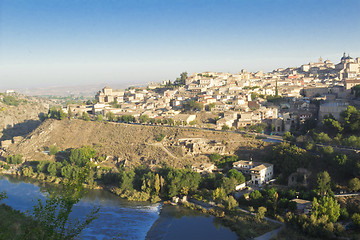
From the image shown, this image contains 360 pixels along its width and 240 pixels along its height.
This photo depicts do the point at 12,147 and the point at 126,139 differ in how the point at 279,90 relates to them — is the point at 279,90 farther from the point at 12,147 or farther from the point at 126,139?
the point at 12,147

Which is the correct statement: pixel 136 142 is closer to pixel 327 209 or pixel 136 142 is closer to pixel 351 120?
pixel 351 120

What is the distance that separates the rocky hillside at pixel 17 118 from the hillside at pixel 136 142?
607 centimetres

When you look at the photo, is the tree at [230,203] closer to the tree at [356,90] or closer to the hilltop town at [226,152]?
the hilltop town at [226,152]

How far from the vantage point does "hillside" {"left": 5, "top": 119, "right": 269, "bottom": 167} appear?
21.9 meters

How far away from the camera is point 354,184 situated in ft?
49.7

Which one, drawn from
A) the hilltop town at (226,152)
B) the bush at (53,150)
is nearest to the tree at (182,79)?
the hilltop town at (226,152)

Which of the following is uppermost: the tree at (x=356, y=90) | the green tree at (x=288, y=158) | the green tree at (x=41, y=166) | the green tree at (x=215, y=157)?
the tree at (x=356, y=90)

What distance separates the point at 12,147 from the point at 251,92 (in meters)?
22.9

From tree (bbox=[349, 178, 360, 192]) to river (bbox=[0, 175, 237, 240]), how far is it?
20.1ft

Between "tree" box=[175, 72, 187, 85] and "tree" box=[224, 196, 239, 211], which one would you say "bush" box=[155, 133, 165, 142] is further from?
"tree" box=[175, 72, 187, 85]

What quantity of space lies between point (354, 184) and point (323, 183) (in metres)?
1.31

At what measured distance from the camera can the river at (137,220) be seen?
1420cm

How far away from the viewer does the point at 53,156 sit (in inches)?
1022

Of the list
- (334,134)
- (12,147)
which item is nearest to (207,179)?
(334,134)
